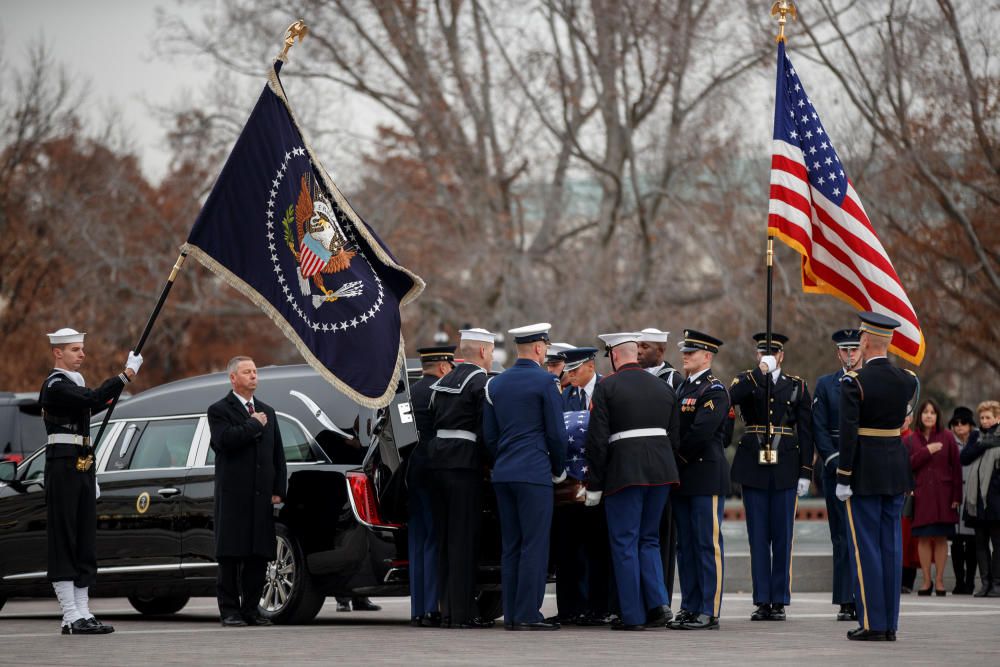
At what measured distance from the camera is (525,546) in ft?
38.3

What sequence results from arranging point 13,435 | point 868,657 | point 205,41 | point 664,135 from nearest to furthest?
1. point 868,657
2. point 13,435
3. point 664,135
4. point 205,41

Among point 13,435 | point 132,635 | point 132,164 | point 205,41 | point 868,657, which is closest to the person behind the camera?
point 868,657

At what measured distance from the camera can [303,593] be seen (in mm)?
12414

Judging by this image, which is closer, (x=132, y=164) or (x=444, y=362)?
(x=444, y=362)

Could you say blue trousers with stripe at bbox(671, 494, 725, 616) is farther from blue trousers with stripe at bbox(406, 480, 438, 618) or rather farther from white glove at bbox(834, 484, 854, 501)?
blue trousers with stripe at bbox(406, 480, 438, 618)

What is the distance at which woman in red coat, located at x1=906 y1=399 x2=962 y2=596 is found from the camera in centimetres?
1666

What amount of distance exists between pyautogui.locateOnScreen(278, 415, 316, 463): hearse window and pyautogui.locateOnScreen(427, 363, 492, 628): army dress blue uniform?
104cm

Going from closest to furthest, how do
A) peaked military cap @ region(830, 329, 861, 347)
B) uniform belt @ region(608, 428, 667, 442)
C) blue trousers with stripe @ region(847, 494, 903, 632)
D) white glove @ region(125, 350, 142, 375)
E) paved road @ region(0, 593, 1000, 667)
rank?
paved road @ region(0, 593, 1000, 667), blue trousers with stripe @ region(847, 494, 903, 632), white glove @ region(125, 350, 142, 375), uniform belt @ region(608, 428, 667, 442), peaked military cap @ region(830, 329, 861, 347)

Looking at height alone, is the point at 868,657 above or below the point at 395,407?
below

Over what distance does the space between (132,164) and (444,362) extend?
96.9ft

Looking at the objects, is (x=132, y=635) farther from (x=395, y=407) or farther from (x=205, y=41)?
(x=205, y=41)

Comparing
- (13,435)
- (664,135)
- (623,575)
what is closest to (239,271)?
(623,575)

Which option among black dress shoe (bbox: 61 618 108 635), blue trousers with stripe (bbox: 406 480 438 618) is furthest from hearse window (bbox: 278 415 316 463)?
black dress shoe (bbox: 61 618 108 635)

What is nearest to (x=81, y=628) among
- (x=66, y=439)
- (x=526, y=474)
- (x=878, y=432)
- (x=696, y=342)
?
(x=66, y=439)
